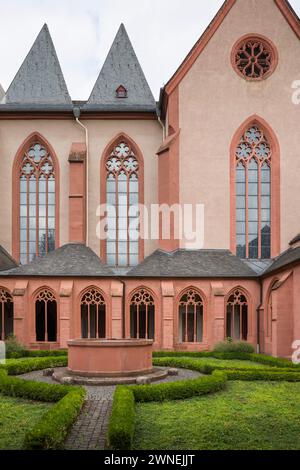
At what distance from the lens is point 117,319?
29.7 meters

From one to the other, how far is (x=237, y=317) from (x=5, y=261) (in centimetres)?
1299

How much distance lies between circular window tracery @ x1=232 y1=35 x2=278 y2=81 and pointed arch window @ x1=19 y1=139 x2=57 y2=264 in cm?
1233

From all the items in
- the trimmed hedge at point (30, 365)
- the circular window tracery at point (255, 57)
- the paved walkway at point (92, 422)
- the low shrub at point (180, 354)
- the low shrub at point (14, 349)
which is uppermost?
the circular window tracery at point (255, 57)

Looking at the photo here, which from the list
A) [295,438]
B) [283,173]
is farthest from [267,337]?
[295,438]

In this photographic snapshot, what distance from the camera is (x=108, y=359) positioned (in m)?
18.8

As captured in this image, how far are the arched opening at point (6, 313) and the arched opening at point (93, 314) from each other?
12.4 feet

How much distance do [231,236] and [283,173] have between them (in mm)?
4540

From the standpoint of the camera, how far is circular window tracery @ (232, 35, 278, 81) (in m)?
32.8

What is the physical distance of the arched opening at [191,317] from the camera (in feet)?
100

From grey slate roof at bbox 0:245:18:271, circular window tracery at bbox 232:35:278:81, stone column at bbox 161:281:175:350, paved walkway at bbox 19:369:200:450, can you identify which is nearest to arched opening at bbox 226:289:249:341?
stone column at bbox 161:281:175:350

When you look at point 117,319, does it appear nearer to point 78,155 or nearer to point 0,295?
A: point 0,295

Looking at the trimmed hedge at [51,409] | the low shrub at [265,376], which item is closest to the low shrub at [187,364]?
the low shrub at [265,376]

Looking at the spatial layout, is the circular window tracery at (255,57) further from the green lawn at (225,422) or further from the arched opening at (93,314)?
the green lawn at (225,422)

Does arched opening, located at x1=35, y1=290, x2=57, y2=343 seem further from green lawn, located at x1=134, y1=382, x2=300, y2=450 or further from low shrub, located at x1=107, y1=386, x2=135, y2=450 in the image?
low shrub, located at x1=107, y1=386, x2=135, y2=450
